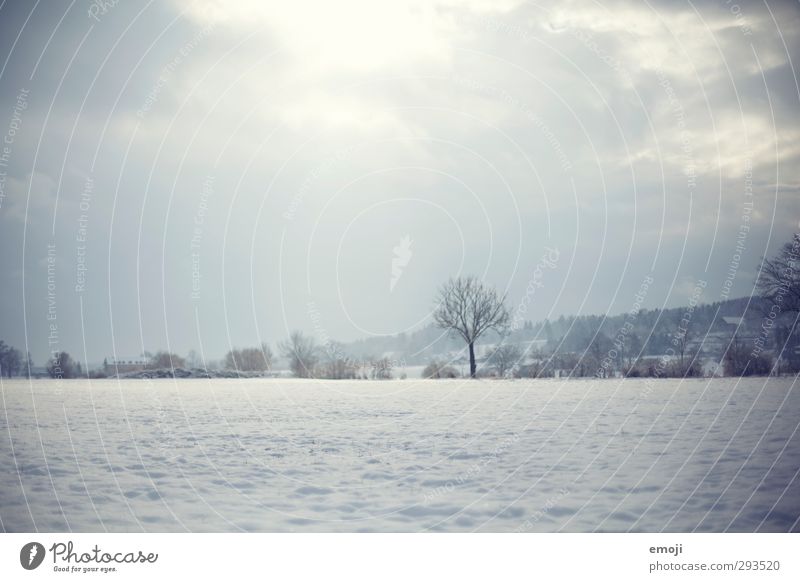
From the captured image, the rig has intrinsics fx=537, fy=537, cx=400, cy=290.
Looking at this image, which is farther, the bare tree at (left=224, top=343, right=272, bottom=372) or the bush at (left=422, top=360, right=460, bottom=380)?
the bare tree at (left=224, top=343, right=272, bottom=372)

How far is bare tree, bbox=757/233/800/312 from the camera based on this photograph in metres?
27.4

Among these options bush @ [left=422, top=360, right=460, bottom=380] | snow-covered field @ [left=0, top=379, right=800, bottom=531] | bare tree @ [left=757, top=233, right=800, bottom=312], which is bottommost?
bush @ [left=422, top=360, right=460, bottom=380]

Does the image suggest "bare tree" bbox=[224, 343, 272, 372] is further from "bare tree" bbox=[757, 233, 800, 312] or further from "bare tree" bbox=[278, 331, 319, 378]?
"bare tree" bbox=[757, 233, 800, 312]

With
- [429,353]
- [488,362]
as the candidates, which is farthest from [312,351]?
[488,362]

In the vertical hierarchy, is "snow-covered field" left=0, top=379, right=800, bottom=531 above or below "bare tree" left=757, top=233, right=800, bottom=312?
below

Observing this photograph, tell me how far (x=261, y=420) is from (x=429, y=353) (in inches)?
1574

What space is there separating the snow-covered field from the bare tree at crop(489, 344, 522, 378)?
106 feet

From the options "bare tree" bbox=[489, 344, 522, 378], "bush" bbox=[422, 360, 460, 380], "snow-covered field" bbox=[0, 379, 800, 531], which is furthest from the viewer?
"bare tree" bbox=[489, 344, 522, 378]

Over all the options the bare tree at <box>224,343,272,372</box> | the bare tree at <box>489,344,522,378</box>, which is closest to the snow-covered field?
the bare tree at <box>489,344,522,378</box>

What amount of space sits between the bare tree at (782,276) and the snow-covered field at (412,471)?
13423 mm

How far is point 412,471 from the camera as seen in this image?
10320mm

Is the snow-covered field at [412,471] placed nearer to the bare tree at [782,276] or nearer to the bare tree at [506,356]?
the bare tree at [782,276]

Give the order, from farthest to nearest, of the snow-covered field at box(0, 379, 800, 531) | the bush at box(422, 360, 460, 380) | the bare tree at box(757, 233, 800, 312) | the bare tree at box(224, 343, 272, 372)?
the bare tree at box(224, 343, 272, 372)
the bush at box(422, 360, 460, 380)
the bare tree at box(757, 233, 800, 312)
the snow-covered field at box(0, 379, 800, 531)
